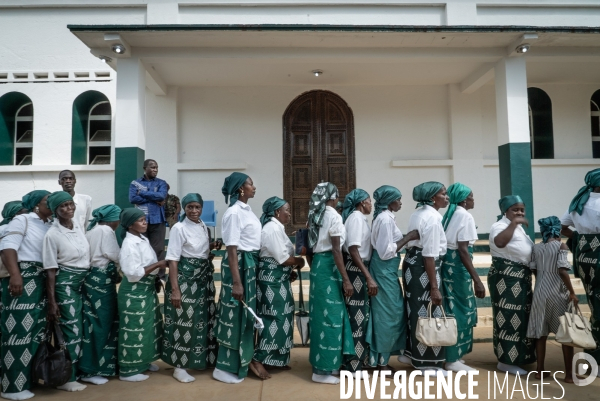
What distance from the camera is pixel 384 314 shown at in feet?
13.6

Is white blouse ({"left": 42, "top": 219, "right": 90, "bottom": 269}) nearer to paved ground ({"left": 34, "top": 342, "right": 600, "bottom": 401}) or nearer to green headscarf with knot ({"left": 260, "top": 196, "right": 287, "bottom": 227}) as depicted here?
paved ground ({"left": 34, "top": 342, "right": 600, "bottom": 401})

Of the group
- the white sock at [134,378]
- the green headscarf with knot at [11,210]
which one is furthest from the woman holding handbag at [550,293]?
the green headscarf with knot at [11,210]

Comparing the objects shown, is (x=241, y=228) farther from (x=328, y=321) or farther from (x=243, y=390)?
(x=243, y=390)

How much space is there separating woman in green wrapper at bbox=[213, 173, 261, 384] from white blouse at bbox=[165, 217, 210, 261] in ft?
0.95

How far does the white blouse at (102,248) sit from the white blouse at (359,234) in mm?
2177

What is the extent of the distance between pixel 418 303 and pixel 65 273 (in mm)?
3198

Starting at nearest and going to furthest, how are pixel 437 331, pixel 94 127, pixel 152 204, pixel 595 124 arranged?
pixel 437 331
pixel 152 204
pixel 94 127
pixel 595 124

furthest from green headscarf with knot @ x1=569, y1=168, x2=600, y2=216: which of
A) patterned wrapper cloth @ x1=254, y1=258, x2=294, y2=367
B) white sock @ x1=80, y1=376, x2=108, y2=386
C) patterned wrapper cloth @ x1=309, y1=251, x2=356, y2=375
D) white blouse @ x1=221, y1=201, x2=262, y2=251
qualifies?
white sock @ x1=80, y1=376, x2=108, y2=386

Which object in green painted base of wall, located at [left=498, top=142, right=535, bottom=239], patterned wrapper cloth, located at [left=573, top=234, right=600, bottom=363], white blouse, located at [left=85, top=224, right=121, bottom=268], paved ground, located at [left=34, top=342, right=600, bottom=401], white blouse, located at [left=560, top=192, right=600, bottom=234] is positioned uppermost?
green painted base of wall, located at [left=498, top=142, right=535, bottom=239]

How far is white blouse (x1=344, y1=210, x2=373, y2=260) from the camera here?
13.2 feet

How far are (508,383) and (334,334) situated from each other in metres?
1.62

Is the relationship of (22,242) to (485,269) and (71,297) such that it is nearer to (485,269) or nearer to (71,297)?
(71,297)

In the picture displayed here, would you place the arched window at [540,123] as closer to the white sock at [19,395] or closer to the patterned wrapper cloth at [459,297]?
the patterned wrapper cloth at [459,297]

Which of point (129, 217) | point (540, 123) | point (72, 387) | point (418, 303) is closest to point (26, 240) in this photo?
point (129, 217)
